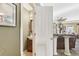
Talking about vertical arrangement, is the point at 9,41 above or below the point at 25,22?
below

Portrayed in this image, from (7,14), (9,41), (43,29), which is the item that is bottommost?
(9,41)

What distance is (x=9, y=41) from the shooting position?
1510mm

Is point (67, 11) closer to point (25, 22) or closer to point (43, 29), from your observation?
point (43, 29)

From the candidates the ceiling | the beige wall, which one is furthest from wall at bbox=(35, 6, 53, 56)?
the beige wall

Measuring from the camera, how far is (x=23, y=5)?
1541 millimetres

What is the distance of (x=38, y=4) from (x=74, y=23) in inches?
17.7

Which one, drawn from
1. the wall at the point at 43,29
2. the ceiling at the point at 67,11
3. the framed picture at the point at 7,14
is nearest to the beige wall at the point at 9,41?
the framed picture at the point at 7,14

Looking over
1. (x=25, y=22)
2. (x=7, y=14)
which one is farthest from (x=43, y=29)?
(x=7, y=14)

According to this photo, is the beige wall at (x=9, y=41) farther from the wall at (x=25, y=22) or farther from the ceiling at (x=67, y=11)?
the ceiling at (x=67, y=11)

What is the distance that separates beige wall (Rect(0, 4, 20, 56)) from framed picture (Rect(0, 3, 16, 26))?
61mm

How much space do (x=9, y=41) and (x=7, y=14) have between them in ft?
1.00

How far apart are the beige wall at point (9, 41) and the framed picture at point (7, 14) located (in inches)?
2.4

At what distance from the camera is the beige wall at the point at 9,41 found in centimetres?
149

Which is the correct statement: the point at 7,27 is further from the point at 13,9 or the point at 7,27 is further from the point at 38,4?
the point at 38,4
